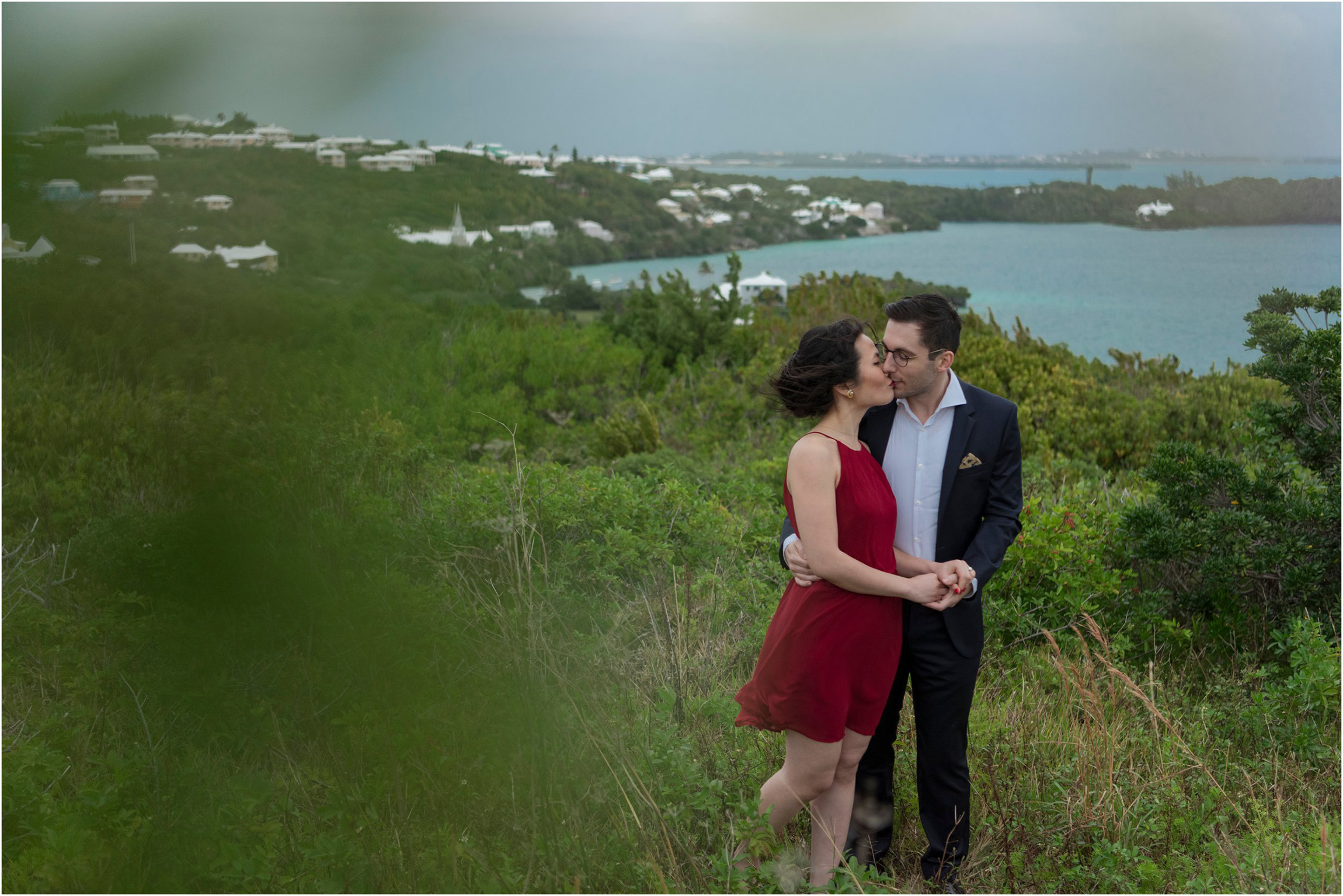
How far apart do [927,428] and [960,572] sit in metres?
0.47

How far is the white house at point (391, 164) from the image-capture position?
42 centimetres

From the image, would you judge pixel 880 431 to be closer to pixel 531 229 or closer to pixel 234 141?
pixel 531 229

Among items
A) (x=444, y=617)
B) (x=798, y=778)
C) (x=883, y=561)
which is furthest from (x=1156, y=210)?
(x=444, y=617)

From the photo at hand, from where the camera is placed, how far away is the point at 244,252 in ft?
1.30

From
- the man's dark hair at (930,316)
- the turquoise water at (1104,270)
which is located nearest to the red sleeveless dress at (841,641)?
the man's dark hair at (930,316)

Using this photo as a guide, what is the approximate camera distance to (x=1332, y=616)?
16.3 feet

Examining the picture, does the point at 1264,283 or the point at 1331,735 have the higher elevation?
the point at 1264,283

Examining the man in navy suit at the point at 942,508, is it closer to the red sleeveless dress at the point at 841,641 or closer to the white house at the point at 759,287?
the red sleeveless dress at the point at 841,641

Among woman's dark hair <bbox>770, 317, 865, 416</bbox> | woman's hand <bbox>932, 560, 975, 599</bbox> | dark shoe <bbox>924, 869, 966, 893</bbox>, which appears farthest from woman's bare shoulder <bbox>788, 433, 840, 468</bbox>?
dark shoe <bbox>924, 869, 966, 893</bbox>

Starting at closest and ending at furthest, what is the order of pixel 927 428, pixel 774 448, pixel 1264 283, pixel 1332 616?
pixel 927 428 < pixel 1332 616 < pixel 774 448 < pixel 1264 283

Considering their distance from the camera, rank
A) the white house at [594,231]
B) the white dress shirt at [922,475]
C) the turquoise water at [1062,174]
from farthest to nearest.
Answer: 1. the turquoise water at [1062,174]
2. the white dress shirt at [922,475]
3. the white house at [594,231]

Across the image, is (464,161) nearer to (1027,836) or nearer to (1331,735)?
(1027,836)

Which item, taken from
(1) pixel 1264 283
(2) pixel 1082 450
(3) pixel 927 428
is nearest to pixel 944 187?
(1) pixel 1264 283

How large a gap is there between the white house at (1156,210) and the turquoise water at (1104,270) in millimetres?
1162
